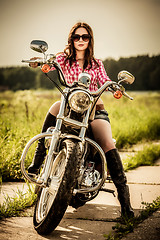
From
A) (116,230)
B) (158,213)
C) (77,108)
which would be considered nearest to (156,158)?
(158,213)

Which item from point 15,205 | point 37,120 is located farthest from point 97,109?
point 37,120

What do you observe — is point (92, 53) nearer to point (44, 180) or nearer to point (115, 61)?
point (44, 180)

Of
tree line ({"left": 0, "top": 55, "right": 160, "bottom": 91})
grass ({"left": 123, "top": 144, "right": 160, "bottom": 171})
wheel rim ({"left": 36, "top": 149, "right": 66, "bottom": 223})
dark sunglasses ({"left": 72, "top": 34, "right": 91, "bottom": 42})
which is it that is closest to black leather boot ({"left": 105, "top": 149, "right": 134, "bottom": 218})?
wheel rim ({"left": 36, "top": 149, "right": 66, "bottom": 223})

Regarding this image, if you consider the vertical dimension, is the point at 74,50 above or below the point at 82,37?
below

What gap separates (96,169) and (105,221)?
1.58 feet

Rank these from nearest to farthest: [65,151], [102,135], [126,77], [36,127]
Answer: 1. [65,151]
2. [126,77]
3. [102,135]
4. [36,127]

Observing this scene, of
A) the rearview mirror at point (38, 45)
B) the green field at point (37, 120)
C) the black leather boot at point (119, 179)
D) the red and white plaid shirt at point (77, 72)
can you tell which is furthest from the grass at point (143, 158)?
the rearview mirror at point (38, 45)

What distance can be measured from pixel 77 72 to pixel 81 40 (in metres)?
0.31

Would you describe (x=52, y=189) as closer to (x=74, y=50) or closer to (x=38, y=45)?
(x=38, y=45)

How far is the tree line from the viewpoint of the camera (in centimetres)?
724

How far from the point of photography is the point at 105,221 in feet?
9.13

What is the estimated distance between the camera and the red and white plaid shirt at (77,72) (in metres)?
3.10

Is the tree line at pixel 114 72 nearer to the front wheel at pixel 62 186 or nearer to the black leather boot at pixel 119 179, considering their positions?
the black leather boot at pixel 119 179

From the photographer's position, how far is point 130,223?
8.42ft
